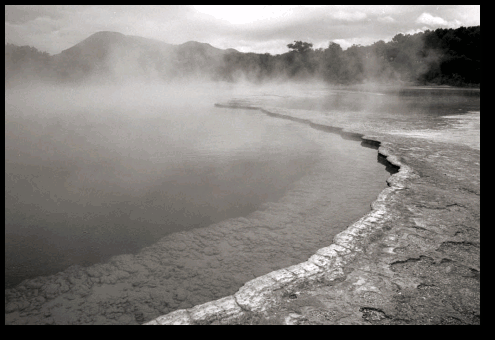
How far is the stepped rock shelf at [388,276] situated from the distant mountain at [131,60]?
197 ft

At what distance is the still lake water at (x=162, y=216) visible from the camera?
94.2 inches

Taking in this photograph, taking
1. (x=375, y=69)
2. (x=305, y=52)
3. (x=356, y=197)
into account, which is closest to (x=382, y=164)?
(x=356, y=197)

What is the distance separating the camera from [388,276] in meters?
2.23

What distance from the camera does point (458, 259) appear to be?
2.42m

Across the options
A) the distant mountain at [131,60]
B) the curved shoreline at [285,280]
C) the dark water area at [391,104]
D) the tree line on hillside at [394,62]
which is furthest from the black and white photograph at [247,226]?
the distant mountain at [131,60]

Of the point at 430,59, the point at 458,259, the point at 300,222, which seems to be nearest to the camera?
the point at 458,259

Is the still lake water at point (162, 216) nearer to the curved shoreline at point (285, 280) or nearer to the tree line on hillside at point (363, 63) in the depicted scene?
the curved shoreline at point (285, 280)

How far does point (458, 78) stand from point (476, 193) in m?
38.9

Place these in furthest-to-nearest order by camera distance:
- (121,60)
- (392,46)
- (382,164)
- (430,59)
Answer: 1. (121,60)
2. (392,46)
3. (430,59)
4. (382,164)

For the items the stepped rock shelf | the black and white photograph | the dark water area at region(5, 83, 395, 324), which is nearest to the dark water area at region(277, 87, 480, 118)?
the black and white photograph

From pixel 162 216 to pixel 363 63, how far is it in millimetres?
48515

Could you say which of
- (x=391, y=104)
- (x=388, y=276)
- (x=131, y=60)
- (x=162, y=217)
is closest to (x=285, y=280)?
(x=388, y=276)
